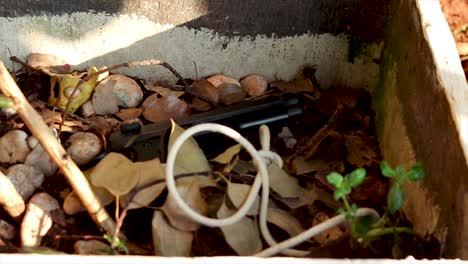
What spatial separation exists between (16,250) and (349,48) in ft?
2.52

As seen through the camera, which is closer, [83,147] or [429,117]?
[429,117]

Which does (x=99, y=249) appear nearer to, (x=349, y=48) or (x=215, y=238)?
(x=215, y=238)

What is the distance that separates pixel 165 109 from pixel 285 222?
363 mm

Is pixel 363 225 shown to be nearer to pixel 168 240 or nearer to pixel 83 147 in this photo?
pixel 168 240

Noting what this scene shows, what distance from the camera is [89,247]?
103cm

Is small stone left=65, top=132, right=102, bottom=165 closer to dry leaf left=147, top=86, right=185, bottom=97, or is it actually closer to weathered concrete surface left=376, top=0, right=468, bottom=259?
dry leaf left=147, top=86, right=185, bottom=97

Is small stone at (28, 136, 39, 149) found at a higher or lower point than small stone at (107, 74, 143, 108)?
lower

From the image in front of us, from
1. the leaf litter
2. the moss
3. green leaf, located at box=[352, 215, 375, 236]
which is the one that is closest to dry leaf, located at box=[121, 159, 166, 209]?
the leaf litter

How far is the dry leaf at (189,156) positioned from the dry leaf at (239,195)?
8 cm

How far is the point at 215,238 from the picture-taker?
3.59 ft

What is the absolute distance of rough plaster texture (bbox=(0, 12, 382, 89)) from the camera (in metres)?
1.35

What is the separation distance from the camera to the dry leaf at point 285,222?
1.10 metres

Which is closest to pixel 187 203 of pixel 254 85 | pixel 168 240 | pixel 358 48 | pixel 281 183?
pixel 168 240

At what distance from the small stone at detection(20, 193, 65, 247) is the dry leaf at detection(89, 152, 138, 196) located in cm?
8
